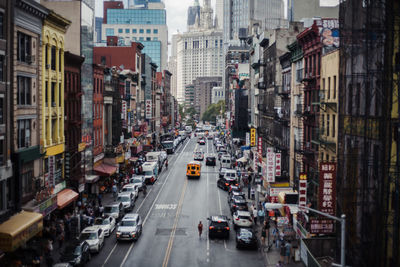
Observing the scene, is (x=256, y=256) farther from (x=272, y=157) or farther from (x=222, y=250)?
(x=272, y=157)

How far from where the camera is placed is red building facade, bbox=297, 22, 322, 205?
129 feet

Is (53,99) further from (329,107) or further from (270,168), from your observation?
(329,107)

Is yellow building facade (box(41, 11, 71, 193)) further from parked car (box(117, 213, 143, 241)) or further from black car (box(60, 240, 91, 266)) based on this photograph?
black car (box(60, 240, 91, 266))

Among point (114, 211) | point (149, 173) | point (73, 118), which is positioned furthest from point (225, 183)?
point (73, 118)

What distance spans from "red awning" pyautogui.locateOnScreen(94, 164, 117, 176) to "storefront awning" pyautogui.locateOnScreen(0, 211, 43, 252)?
76.5ft

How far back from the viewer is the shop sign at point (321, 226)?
28.3 metres

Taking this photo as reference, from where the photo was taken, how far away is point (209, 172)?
77.8 m

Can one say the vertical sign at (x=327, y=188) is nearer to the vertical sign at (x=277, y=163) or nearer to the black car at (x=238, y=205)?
the black car at (x=238, y=205)

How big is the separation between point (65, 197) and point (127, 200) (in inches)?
293

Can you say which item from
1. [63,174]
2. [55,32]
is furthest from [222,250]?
[55,32]

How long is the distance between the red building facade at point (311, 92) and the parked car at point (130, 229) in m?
13.9

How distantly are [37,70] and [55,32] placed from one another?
5488 millimetres

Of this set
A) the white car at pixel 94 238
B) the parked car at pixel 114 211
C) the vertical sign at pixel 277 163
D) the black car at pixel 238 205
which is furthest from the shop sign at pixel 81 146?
the vertical sign at pixel 277 163

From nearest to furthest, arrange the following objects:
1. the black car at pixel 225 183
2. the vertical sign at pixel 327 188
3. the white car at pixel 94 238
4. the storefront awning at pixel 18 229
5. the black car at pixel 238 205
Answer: the storefront awning at pixel 18 229 < the vertical sign at pixel 327 188 < the white car at pixel 94 238 < the black car at pixel 238 205 < the black car at pixel 225 183
